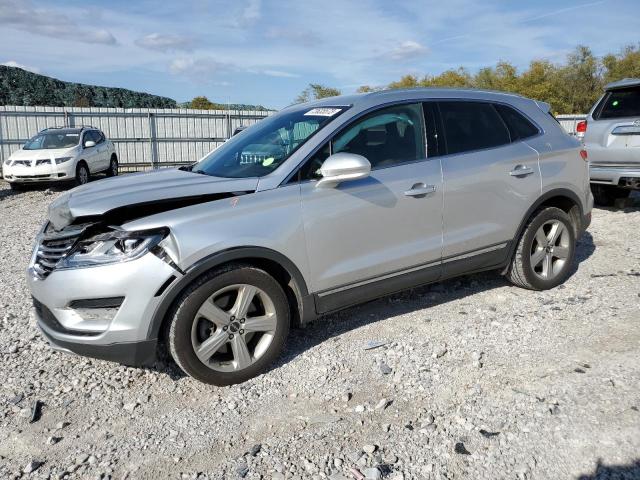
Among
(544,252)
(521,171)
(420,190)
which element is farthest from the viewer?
(544,252)

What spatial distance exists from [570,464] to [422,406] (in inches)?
32.1

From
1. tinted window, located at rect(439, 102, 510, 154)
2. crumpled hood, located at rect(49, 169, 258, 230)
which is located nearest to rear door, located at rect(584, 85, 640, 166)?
tinted window, located at rect(439, 102, 510, 154)

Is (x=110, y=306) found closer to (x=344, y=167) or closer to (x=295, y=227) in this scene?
(x=295, y=227)

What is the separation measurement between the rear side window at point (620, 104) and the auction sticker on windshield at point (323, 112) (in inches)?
221

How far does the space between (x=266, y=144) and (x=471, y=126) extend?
163 centimetres

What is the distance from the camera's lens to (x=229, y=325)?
10.6ft

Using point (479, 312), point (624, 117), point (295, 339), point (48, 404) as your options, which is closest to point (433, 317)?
point (479, 312)

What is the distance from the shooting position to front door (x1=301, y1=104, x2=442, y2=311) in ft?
11.5

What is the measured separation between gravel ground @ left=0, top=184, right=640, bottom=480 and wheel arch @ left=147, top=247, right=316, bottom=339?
1.39ft

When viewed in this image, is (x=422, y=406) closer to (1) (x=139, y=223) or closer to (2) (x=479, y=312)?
(2) (x=479, y=312)

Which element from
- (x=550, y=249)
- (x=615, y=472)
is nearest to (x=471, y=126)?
(x=550, y=249)

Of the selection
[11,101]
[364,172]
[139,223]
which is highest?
[11,101]

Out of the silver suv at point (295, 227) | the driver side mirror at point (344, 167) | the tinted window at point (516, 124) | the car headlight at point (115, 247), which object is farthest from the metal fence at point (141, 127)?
the driver side mirror at point (344, 167)

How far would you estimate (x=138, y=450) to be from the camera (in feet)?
9.16
